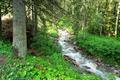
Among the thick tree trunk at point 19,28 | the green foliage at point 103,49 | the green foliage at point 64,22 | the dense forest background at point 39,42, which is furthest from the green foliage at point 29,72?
the green foliage at point 103,49

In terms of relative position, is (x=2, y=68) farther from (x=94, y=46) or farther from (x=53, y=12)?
(x=94, y=46)

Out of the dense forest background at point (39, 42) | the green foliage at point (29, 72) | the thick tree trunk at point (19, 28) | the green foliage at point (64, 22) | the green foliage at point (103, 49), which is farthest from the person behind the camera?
the green foliage at point (103, 49)

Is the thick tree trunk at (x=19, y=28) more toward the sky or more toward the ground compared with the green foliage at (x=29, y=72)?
more toward the sky

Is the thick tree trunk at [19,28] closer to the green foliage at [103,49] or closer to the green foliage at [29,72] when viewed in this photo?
the green foliage at [29,72]

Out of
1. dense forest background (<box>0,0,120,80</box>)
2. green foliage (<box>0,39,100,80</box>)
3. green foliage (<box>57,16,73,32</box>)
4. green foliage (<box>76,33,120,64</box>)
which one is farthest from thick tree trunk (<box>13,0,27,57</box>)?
green foliage (<box>76,33,120,64</box>)

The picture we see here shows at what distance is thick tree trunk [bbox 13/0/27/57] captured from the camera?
8344mm

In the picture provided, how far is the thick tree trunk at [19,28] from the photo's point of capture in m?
8.34

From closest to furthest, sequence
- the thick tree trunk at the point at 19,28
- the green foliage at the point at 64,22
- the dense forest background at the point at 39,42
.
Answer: the dense forest background at the point at 39,42 < the thick tree trunk at the point at 19,28 < the green foliage at the point at 64,22

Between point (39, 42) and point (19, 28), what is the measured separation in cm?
367

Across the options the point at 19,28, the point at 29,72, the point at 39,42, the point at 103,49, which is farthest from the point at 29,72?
the point at 103,49

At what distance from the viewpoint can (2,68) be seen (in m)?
7.59

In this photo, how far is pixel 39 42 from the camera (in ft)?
39.6

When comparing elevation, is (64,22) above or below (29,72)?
above

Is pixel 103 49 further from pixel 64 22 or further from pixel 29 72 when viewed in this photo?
pixel 29 72
